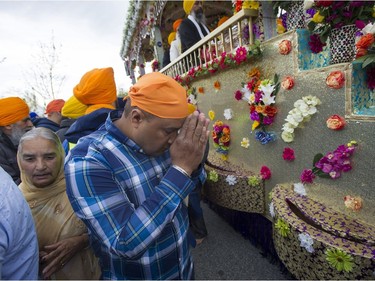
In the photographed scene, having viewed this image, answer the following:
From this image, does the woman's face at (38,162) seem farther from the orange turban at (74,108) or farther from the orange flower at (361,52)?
the orange flower at (361,52)

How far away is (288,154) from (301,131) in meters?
0.26

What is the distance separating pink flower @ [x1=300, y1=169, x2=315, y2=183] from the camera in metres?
2.12

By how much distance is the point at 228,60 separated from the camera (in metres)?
2.81

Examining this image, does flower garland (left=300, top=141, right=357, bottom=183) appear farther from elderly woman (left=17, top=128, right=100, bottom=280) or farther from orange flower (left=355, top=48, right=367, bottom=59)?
elderly woman (left=17, top=128, right=100, bottom=280)

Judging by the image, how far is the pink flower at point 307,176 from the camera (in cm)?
212

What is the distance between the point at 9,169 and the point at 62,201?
1.31 m

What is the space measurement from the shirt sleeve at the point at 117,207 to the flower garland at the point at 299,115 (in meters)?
1.49

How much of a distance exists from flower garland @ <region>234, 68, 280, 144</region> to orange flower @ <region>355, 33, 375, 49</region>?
0.79 meters

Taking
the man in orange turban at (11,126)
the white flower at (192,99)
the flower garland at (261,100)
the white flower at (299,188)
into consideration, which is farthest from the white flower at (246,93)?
the man in orange turban at (11,126)

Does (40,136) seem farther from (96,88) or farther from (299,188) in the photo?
(299,188)

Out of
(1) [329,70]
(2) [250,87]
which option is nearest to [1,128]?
(2) [250,87]

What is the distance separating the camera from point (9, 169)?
237cm

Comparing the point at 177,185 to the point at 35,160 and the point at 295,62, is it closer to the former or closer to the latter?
the point at 35,160

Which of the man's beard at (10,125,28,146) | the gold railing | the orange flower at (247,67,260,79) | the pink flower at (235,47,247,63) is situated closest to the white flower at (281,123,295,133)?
the orange flower at (247,67,260,79)
